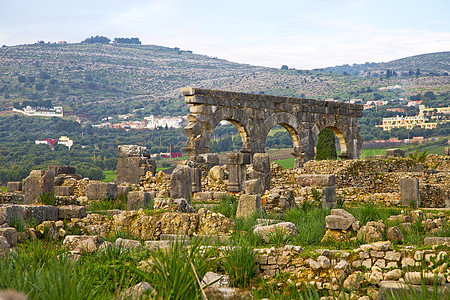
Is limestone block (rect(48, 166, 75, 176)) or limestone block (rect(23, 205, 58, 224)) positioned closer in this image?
limestone block (rect(23, 205, 58, 224))

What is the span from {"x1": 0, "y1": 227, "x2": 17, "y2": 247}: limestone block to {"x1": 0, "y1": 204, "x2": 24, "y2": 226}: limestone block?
103cm

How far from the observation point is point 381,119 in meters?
89.2

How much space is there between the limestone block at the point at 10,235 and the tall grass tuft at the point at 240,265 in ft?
13.2

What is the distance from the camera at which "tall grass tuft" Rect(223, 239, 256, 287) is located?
7750mm

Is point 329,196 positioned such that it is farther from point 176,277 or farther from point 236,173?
point 176,277

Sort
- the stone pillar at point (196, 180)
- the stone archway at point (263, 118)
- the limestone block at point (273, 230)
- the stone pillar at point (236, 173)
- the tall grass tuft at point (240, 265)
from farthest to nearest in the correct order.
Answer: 1. the stone archway at point (263, 118)
2. the stone pillar at point (196, 180)
3. the stone pillar at point (236, 173)
4. the limestone block at point (273, 230)
5. the tall grass tuft at point (240, 265)

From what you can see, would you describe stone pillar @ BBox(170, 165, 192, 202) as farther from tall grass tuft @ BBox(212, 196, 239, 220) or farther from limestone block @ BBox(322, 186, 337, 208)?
limestone block @ BBox(322, 186, 337, 208)

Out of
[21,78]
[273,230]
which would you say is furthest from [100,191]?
[21,78]

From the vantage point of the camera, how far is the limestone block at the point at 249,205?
13.1 metres

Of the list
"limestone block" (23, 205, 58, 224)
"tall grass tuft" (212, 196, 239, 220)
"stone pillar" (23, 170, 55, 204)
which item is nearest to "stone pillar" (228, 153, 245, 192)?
"tall grass tuft" (212, 196, 239, 220)

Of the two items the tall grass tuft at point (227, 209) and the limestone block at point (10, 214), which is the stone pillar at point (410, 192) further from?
the limestone block at point (10, 214)

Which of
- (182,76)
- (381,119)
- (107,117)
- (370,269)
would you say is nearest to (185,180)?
(370,269)

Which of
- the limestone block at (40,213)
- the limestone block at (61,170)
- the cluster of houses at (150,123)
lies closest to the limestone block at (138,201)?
the limestone block at (40,213)

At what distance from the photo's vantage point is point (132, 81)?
175750mm
